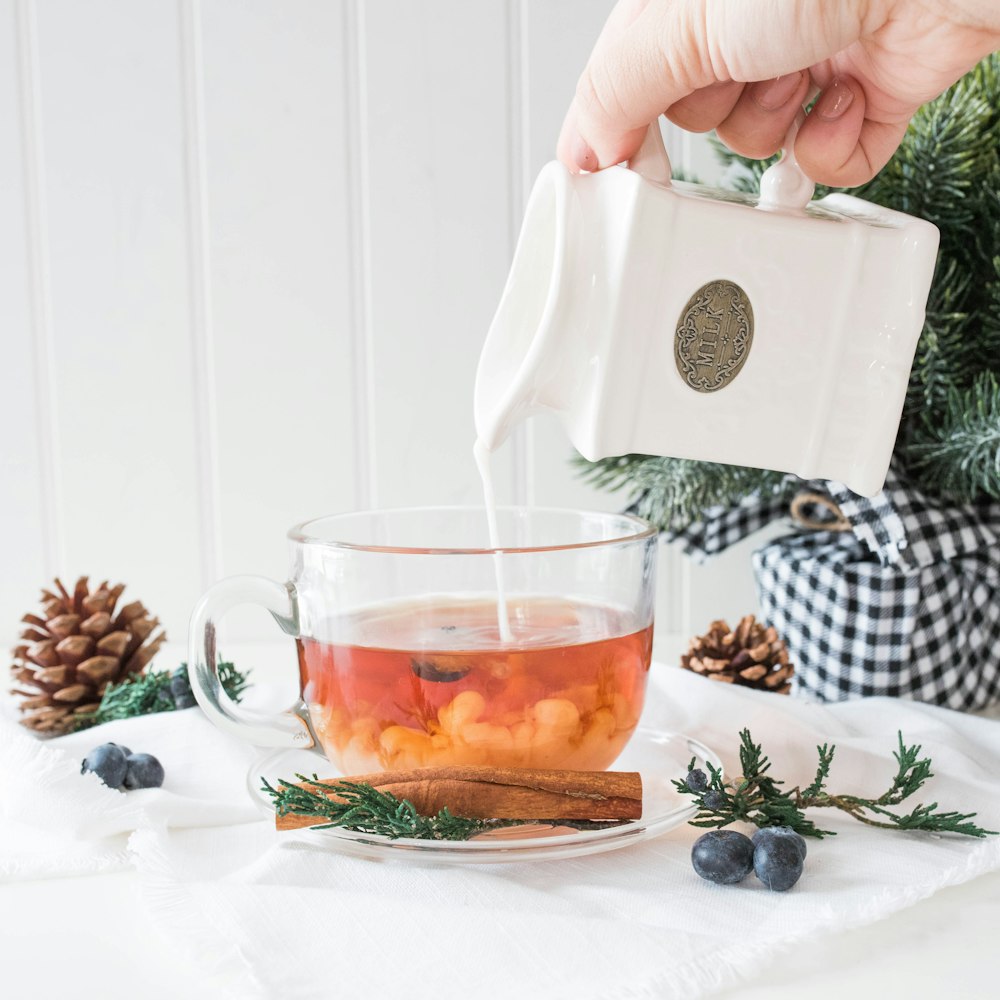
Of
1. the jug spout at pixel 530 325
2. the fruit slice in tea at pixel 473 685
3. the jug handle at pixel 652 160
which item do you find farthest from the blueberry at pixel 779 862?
the jug handle at pixel 652 160

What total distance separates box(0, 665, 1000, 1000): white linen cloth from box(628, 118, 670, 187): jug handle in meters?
0.43

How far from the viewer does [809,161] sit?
2.77ft

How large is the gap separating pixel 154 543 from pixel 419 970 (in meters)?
1.09

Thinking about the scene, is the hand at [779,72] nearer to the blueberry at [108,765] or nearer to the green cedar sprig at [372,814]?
the green cedar sprig at [372,814]

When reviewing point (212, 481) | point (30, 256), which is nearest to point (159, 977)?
point (212, 481)

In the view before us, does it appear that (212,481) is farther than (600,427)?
Yes

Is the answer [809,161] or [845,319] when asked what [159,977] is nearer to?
[845,319]

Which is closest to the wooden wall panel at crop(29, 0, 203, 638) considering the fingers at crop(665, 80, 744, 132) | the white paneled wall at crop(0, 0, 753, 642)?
the white paneled wall at crop(0, 0, 753, 642)

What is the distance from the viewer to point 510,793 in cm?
74

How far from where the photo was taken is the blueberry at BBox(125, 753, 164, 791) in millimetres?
880

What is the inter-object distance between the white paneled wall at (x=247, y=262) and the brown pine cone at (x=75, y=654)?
1.33ft

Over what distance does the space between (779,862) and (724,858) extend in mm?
32

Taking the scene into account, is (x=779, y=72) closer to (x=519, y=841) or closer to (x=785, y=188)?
(x=785, y=188)

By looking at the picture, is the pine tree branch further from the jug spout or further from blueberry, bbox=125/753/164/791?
blueberry, bbox=125/753/164/791
